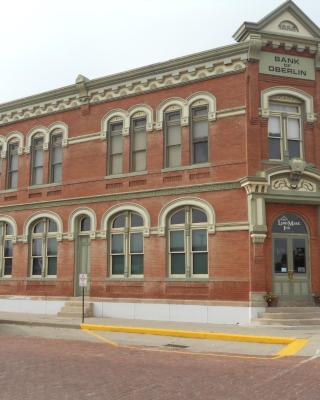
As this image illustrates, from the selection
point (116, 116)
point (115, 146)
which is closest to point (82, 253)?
point (115, 146)

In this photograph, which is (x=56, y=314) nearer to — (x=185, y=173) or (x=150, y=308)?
(x=150, y=308)

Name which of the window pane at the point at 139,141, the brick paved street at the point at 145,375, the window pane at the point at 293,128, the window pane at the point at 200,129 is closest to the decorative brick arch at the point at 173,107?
the window pane at the point at 200,129

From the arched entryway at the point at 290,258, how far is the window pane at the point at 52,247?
31.4 ft

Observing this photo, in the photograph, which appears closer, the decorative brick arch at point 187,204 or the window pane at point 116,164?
the decorative brick arch at point 187,204

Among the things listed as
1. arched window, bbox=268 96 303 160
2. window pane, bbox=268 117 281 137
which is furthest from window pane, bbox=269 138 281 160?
window pane, bbox=268 117 281 137

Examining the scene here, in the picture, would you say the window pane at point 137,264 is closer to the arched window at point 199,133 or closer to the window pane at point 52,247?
the window pane at point 52,247

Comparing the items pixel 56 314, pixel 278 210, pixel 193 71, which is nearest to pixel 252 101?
pixel 193 71

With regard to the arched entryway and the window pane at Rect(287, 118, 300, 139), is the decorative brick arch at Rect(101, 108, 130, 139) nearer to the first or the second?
the window pane at Rect(287, 118, 300, 139)

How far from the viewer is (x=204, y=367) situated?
10180mm

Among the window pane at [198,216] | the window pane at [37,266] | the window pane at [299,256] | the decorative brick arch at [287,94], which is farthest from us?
the window pane at [37,266]

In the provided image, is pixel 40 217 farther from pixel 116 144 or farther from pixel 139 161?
pixel 139 161

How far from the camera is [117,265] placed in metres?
20.2

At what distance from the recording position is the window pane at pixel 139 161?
2030cm

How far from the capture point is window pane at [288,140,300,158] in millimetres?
18250
